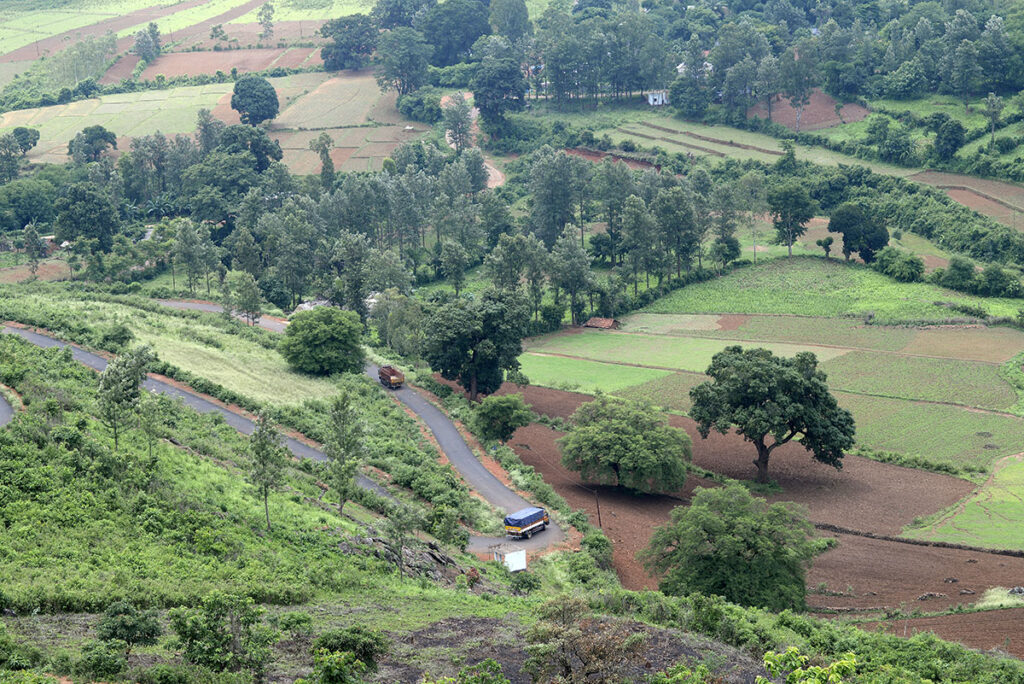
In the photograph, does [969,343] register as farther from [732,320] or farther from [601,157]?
[601,157]

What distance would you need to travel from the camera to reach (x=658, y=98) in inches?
6742

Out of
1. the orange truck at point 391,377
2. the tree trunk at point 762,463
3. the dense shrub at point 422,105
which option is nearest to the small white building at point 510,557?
the tree trunk at point 762,463

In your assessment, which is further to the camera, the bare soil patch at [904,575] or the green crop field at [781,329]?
the green crop field at [781,329]

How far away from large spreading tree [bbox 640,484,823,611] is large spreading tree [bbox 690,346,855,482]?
15.3 m

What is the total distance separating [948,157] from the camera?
13462 cm

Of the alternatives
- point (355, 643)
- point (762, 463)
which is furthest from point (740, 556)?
point (355, 643)

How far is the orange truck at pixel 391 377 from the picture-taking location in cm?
8394

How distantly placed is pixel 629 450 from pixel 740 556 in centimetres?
1601

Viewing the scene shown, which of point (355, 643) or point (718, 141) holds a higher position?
point (355, 643)

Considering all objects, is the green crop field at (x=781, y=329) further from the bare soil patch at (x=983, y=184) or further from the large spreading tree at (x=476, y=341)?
the bare soil patch at (x=983, y=184)

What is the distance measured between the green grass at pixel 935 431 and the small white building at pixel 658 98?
9697cm

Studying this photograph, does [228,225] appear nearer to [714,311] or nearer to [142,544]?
[714,311]

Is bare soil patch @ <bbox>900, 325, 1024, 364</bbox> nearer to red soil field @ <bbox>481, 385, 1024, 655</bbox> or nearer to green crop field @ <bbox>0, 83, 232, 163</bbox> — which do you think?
red soil field @ <bbox>481, 385, 1024, 655</bbox>

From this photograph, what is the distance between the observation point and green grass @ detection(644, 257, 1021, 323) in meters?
104
